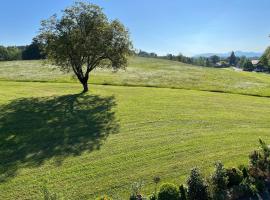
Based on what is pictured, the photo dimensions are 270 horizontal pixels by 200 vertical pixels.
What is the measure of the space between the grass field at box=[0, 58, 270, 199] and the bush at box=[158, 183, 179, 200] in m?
2.43

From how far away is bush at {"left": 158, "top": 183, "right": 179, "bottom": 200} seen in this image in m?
15.4

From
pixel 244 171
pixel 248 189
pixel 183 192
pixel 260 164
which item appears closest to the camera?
pixel 183 192

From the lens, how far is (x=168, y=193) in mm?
15383

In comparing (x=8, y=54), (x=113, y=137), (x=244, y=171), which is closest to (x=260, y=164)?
(x=244, y=171)

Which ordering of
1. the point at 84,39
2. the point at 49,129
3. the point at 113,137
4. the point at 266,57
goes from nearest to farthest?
the point at 113,137 < the point at 49,129 < the point at 84,39 < the point at 266,57

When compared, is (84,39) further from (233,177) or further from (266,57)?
(266,57)

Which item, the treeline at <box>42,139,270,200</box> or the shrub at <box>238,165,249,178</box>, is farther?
the shrub at <box>238,165,249,178</box>

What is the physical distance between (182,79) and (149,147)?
4582 cm

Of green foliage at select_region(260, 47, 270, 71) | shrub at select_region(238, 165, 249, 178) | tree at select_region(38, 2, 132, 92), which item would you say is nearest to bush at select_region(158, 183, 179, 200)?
shrub at select_region(238, 165, 249, 178)

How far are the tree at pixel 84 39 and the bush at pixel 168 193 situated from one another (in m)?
33.0

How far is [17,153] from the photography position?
78.7 ft

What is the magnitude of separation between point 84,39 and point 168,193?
34.3 m

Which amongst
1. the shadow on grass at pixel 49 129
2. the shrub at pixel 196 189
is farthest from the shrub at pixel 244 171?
the shadow on grass at pixel 49 129

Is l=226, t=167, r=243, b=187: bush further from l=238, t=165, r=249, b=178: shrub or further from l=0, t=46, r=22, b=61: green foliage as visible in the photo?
l=0, t=46, r=22, b=61: green foliage
